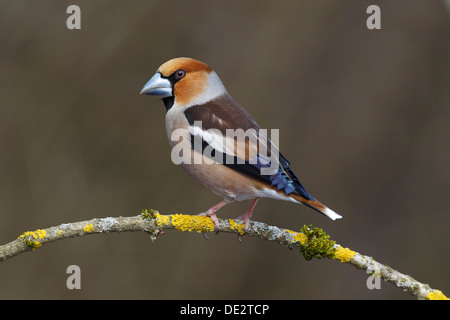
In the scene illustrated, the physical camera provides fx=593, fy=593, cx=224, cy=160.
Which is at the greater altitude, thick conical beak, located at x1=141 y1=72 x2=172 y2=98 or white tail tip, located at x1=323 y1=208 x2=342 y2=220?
thick conical beak, located at x1=141 y1=72 x2=172 y2=98

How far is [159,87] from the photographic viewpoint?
3770mm

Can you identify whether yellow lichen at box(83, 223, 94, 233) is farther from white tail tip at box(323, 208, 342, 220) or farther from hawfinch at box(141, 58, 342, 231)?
white tail tip at box(323, 208, 342, 220)

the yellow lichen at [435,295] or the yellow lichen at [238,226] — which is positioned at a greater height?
the yellow lichen at [238,226]

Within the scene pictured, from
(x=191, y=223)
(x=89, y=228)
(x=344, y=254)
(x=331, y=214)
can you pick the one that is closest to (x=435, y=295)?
(x=344, y=254)

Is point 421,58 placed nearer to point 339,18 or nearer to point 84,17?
point 339,18

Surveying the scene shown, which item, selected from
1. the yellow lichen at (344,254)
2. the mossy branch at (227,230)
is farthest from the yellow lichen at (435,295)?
the yellow lichen at (344,254)

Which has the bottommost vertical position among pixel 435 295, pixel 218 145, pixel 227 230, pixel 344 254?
pixel 435 295

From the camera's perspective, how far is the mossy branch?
2938 millimetres

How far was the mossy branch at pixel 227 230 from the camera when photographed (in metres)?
2.94

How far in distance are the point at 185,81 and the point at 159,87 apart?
0.61ft

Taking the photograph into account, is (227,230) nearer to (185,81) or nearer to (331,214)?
(331,214)

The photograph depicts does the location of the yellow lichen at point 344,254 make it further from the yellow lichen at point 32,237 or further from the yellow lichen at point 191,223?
the yellow lichen at point 32,237

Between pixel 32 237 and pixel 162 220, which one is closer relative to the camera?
pixel 32 237

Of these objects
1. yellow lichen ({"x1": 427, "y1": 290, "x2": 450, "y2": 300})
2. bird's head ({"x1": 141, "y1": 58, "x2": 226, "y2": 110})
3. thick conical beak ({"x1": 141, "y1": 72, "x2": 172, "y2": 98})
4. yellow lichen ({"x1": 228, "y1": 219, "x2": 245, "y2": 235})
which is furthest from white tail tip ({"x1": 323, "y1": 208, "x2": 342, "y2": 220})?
thick conical beak ({"x1": 141, "y1": 72, "x2": 172, "y2": 98})
